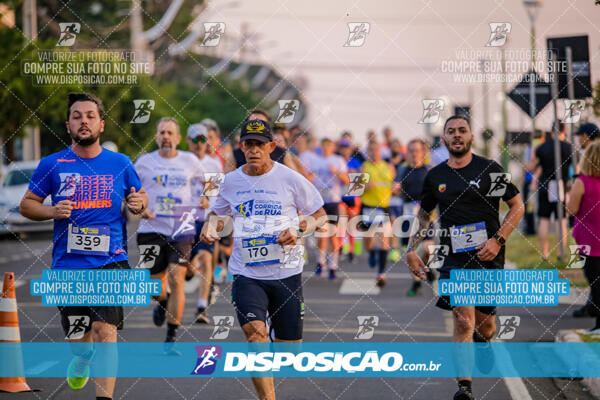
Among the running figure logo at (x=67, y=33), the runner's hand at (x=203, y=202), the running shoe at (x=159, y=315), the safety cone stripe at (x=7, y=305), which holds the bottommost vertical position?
the running shoe at (x=159, y=315)

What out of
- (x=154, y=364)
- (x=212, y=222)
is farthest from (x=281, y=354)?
(x=154, y=364)

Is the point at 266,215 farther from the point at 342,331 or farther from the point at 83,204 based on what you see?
the point at 342,331

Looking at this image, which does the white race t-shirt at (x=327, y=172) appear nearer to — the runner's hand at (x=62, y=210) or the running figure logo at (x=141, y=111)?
the running figure logo at (x=141, y=111)

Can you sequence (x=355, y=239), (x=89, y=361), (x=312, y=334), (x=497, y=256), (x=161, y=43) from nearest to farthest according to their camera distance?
(x=89, y=361), (x=497, y=256), (x=312, y=334), (x=355, y=239), (x=161, y=43)

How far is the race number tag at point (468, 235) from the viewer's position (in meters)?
8.11

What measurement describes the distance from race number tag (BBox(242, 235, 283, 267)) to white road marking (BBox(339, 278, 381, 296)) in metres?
8.07

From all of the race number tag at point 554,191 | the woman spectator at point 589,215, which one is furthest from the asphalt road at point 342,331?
the race number tag at point 554,191

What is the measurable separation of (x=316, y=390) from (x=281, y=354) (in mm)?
1511

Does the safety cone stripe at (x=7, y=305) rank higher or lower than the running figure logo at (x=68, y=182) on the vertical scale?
lower

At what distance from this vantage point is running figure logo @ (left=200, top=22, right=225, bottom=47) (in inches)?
442

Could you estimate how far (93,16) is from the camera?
192 ft

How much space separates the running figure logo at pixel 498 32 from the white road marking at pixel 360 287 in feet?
18.4

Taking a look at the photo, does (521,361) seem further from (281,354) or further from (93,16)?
(93,16)

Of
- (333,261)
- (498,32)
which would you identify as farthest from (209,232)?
(333,261)
